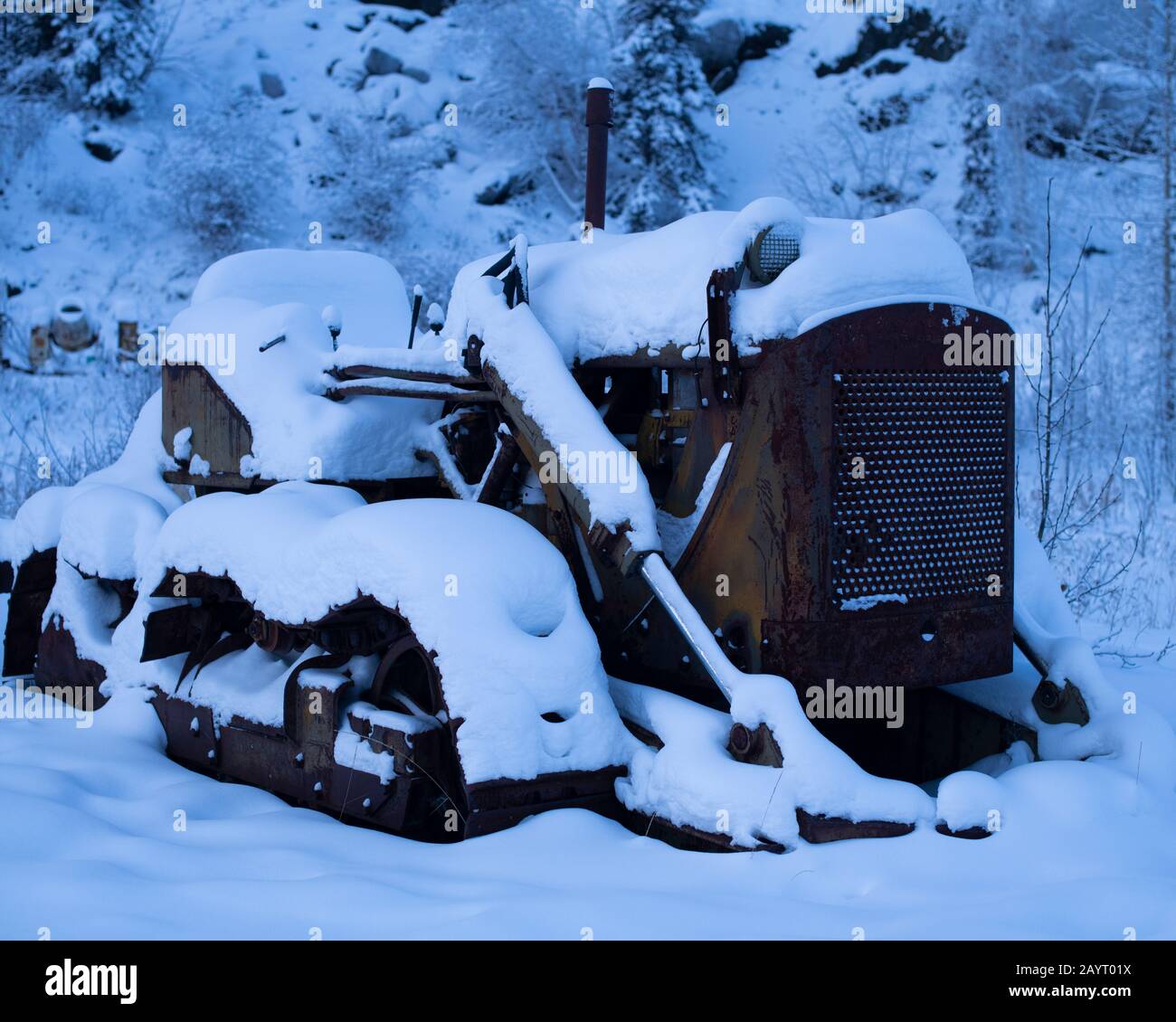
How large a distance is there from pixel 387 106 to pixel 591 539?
27.7 meters

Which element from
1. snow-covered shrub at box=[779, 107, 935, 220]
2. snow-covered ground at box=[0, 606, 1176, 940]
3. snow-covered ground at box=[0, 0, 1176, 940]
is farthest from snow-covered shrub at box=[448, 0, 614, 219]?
snow-covered ground at box=[0, 606, 1176, 940]

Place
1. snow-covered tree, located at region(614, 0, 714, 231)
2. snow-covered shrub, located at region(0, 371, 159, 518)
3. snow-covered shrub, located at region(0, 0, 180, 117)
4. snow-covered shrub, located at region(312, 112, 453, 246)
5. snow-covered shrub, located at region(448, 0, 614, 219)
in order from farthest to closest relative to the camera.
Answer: snow-covered shrub, located at region(448, 0, 614, 219), snow-covered shrub, located at region(0, 0, 180, 117), snow-covered shrub, located at region(312, 112, 453, 246), snow-covered tree, located at region(614, 0, 714, 231), snow-covered shrub, located at region(0, 371, 159, 518)

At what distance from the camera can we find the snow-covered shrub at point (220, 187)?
23.1 meters

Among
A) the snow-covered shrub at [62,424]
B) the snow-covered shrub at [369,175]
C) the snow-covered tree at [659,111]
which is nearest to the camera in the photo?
the snow-covered shrub at [62,424]

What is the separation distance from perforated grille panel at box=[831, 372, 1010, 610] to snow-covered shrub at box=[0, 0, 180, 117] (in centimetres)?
2603

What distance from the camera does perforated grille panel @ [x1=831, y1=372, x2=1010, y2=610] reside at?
3.56 metres

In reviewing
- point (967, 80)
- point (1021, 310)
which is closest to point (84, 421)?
point (1021, 310)

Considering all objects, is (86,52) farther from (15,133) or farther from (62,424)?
(62,424)

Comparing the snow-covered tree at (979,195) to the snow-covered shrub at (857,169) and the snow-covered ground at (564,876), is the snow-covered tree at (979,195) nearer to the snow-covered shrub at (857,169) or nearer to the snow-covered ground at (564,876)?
the snow-covered shrub at (857,169)

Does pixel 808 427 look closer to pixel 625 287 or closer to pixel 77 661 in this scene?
pixel 625 287

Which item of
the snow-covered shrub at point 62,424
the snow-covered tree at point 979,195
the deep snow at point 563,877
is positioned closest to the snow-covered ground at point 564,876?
the deep snow at point 563,877

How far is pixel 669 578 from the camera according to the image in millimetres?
3525

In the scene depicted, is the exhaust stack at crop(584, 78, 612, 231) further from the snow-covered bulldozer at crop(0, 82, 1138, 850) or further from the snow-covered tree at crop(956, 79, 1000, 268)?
the snow-covered tree at crop(956, 79, 1000, 268)

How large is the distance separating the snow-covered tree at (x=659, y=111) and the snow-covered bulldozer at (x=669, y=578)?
795 inches
